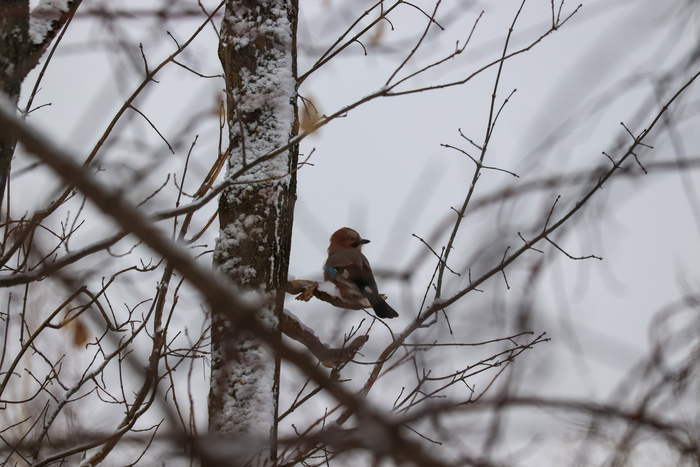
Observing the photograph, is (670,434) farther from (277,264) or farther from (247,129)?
(247,129)

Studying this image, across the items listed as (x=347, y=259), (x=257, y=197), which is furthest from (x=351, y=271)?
(x=257, y=197)

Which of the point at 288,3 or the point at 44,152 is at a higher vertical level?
the point at 288,3

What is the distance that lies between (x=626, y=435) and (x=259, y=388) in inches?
69.0

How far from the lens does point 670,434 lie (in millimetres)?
875

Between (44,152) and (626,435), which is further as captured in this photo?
(626,435)

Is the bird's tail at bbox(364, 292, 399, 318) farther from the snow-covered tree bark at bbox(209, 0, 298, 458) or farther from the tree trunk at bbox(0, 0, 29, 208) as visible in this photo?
the tree trunk at bbox(0, 0, 29, 208)

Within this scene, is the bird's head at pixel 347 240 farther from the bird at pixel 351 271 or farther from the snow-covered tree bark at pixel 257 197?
the snow-covered tree bark at pixel 257 197

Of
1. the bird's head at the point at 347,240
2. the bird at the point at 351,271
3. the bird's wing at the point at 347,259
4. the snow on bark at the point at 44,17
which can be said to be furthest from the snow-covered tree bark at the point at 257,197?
the bird's head at the point at 347,240

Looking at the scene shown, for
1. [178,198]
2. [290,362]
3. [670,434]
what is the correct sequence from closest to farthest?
[290,362], [670,434], [178,198]

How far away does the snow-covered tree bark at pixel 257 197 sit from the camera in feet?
8.46

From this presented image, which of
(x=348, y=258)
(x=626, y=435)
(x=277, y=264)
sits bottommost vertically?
(x=626, y=435)

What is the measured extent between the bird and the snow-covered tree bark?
196cm

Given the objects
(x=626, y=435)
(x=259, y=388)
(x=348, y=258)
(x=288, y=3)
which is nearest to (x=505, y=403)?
(x=626, y=435)

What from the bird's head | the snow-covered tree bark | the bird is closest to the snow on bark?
the snow-covered tree bark
